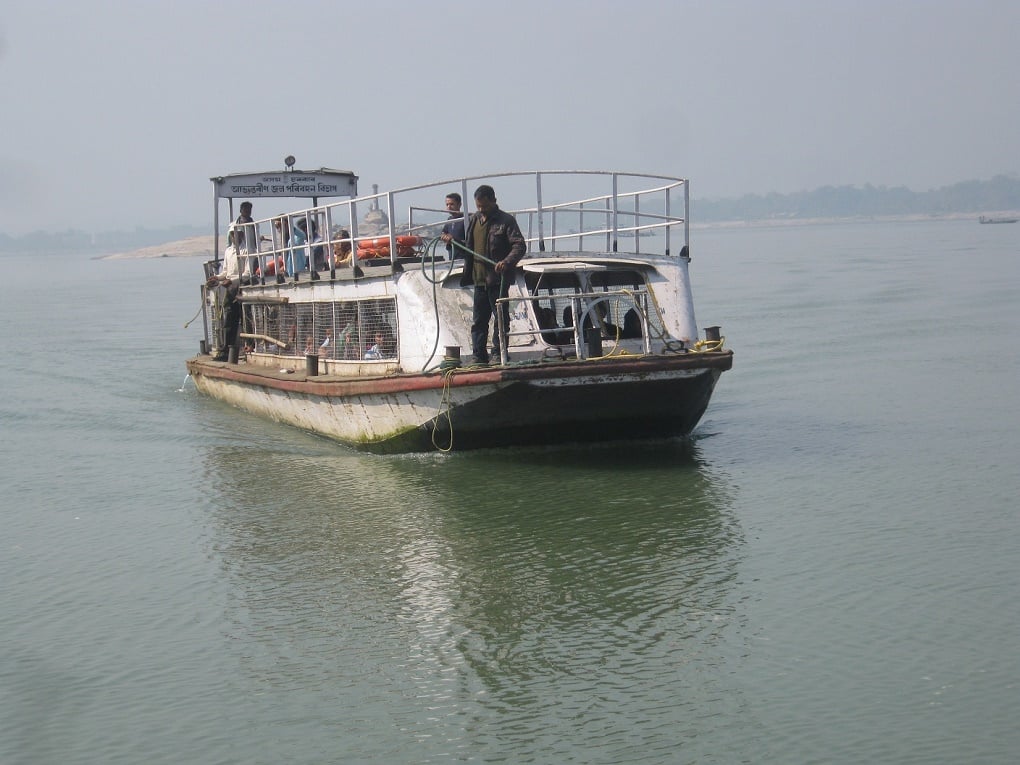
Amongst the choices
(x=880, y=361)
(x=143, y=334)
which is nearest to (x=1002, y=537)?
(x=880, y=361)

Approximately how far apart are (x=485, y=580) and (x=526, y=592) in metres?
0.51

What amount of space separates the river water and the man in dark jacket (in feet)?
5.52

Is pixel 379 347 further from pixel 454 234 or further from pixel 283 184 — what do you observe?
pixel 283 184

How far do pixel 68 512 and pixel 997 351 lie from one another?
16.5 metres

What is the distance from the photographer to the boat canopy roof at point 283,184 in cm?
1898

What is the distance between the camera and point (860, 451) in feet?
46.4

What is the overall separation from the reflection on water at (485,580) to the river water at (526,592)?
3 cm

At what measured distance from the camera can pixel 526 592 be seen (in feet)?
31.4

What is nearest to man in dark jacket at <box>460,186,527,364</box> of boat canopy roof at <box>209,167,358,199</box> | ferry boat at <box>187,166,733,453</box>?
ferry boat at <box>187,166,733,453</box>

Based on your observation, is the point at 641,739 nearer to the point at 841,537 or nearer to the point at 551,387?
the point at 841,537

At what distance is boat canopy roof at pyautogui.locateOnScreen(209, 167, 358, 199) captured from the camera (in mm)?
18984

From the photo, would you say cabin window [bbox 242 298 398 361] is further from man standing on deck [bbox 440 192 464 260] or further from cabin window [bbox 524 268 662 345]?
cabin window [bbox 524 268 662 345]

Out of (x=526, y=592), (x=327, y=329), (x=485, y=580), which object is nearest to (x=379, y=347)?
(x=327, y=329)

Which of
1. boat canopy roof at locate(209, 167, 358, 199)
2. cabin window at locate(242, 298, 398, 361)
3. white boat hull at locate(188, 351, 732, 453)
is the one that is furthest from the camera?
boat canopy roof at locate(209, 167, 358, 199)
